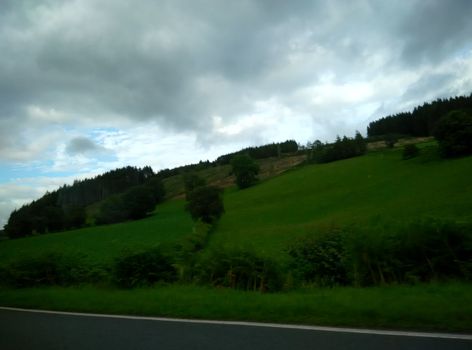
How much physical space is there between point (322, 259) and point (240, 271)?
2532 mm

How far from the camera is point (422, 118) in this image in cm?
12038

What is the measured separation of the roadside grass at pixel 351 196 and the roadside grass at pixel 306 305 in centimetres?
2378

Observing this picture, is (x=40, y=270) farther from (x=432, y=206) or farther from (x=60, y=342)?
(x=432, y=206)

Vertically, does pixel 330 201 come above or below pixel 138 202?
below

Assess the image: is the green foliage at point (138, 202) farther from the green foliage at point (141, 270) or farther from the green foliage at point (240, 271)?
the green foliage at point (240, 271)

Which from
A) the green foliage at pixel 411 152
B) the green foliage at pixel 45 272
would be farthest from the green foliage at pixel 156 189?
the green foliage at pixel 45 272

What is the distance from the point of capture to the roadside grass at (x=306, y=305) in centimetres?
648

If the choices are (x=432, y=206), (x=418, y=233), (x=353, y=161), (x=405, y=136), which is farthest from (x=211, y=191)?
(x=405, y=136)

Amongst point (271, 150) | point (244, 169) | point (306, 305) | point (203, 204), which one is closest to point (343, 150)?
point (244, 169)

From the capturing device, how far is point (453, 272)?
378 inches

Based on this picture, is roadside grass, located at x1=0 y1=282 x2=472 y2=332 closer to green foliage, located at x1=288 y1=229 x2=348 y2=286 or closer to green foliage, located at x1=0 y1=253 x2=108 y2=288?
green foliage, located at x1=288 y1=229 x2=348 y2=286

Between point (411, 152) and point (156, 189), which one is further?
point (156, 189)

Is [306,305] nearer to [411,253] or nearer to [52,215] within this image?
[411,253]

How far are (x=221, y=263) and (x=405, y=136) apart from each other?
12103 cm
